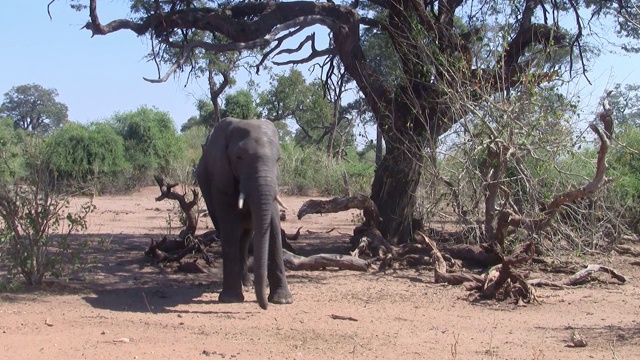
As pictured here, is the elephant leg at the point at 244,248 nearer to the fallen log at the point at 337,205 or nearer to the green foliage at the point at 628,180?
the fallen log at the point at 337,205

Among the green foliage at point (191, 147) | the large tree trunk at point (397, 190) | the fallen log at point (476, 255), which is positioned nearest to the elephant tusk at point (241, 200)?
the fallen log at point (476, 255)

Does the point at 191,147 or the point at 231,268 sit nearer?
the point at 231,268

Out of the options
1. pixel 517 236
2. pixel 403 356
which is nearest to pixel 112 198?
pixel 517 236

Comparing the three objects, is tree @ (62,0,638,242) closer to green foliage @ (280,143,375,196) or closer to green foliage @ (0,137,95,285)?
green foliage @ (0,137,95,285)

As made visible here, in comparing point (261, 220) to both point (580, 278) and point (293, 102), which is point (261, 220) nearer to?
point (580, 278)

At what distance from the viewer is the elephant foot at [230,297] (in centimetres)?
834

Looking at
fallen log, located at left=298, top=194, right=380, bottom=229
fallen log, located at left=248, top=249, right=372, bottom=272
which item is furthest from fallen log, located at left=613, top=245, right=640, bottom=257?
fallen log, located at left=248, top=249, right=372, bottom=272

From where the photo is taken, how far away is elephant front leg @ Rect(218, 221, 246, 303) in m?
8.36

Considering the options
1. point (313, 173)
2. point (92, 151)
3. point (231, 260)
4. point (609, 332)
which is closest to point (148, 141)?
point (92, 151)

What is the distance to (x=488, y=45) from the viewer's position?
11.1 metres

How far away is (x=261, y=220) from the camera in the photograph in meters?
7.66

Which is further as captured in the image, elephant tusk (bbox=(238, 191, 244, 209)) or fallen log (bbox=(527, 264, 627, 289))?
fallen log (bbox=(527, 264, 627, 289))

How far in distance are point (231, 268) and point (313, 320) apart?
1293 mm

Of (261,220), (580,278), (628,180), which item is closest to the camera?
(261,220)
